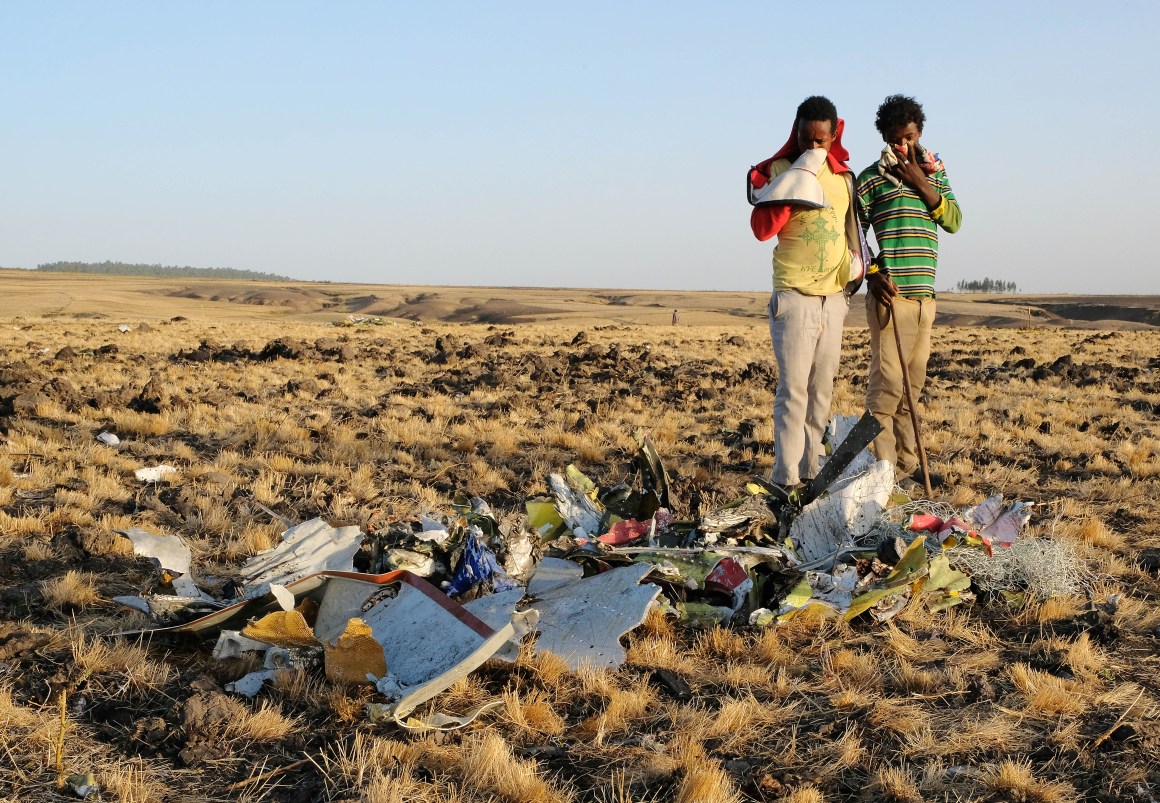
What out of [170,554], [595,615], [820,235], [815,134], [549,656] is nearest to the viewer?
[549,656]

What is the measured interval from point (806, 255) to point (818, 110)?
0.75 m

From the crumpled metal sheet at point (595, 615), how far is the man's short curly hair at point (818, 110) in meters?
2.59

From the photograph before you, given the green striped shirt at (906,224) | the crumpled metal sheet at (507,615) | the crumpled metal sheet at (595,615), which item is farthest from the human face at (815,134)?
the crumpled metal sheet at (507,615)

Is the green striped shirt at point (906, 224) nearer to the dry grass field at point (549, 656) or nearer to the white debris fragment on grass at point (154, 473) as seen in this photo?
the dry grass field at point (549, 656)

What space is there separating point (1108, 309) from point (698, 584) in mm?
70221

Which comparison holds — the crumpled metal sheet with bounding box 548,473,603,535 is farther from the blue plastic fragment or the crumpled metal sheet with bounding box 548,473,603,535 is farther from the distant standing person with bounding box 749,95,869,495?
the distant standing person with bounding box 749,95,869,495

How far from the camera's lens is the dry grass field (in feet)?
8.64

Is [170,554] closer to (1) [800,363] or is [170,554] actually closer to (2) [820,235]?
(1) [800,363]

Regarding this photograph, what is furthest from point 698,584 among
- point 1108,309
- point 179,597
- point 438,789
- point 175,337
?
point 1108,309

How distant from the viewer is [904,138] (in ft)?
17.7

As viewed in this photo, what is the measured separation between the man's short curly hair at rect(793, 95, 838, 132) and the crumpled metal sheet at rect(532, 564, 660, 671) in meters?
2.59

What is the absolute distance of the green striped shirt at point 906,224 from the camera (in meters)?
5.48

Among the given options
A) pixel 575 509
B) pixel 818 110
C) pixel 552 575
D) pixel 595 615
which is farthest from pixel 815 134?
pixel 595 615

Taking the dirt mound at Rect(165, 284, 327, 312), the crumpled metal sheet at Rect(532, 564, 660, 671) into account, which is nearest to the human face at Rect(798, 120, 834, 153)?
the crumpled metal sheet at Rect(532, 564, 660, 671)
